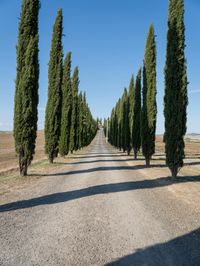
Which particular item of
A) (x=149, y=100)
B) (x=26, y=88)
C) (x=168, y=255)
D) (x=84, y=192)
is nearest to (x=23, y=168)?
(x=26, y=88)

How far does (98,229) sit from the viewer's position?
24.5 ft

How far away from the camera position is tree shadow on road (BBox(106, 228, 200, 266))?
5.52 metres

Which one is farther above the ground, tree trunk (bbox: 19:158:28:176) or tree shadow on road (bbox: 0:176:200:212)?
tree trunk (bbox: 19:158:28:176)

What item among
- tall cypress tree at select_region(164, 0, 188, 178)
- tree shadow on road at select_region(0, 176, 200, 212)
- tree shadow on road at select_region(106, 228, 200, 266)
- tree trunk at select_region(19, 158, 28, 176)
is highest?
tall cypress tree at select_region(164, 0, 188, 178)

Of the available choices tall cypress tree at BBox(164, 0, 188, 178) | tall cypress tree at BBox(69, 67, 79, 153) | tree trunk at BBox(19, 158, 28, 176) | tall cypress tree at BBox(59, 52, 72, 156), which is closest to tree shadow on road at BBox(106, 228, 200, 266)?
tall cypress tree at BBox(164, 0, 188, 178)

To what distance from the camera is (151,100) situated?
88.0 ft

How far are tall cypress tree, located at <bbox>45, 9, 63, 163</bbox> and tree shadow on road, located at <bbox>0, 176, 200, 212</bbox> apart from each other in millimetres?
12996

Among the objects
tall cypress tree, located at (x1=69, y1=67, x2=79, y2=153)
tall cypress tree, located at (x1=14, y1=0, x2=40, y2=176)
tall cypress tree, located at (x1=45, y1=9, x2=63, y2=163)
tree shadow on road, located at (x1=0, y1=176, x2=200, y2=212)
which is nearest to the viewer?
tree shadow on road, located at (x1=0, y1=176, x2=200, y2=212)

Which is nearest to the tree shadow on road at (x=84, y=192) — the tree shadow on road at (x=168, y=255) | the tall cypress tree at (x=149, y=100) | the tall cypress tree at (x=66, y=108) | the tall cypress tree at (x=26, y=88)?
the tree shadow on road at (x=168, y=255)

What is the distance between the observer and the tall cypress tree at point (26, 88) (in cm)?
1833

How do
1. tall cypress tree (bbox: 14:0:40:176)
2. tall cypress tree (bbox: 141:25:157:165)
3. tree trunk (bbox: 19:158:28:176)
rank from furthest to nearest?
tall cypress tree (bbox: 141:25:157:165) < tall cypress tree (bbox: 14:0:40:176) < tree trunk (bbox: 19:158:28:176)

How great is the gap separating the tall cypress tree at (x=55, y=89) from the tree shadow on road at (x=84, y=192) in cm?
1300

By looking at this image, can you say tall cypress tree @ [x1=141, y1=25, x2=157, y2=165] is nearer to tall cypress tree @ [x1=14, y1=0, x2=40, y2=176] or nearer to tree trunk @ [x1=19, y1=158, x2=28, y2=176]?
tall cypress tree @ [x1=14, y1=0, x2=40, y2=176]

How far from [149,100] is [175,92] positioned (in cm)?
876
